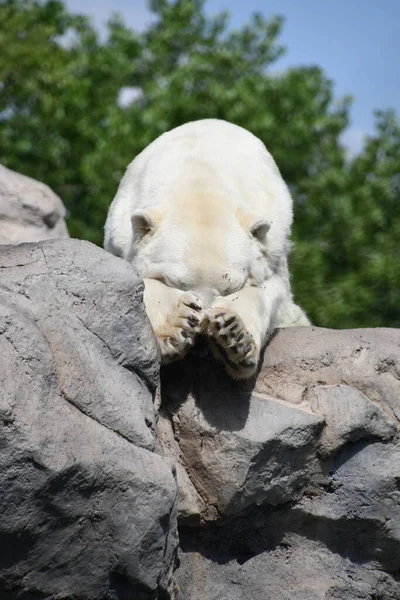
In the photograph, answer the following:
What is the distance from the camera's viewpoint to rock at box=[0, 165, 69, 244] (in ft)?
23.9

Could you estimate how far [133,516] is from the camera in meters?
4.32

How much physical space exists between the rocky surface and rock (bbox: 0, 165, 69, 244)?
2.25m

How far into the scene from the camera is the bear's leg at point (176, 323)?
481 centimetres

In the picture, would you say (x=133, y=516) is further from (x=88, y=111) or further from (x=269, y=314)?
(x=88, y=111)

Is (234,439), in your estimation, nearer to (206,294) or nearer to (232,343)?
(232,343)

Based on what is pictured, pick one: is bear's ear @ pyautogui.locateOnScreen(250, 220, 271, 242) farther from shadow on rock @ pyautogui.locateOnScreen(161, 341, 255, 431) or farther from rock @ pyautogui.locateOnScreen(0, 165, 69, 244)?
rock @ pyautogui.locateOnScreen(0, 165, 69, 244)

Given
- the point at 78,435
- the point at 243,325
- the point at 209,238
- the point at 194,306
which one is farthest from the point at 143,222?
the point at 78,435

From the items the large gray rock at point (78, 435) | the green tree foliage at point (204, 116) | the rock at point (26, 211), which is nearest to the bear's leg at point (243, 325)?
the large gray rock at point (78, 435)

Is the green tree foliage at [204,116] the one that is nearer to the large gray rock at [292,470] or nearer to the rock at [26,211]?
the rock at [26,211]

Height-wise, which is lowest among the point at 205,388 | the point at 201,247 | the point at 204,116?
the point at 205,388

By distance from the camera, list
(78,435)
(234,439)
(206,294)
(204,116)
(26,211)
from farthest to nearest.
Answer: (204,116) → (26,211) → (206,294) → (234,439) → (78,435)

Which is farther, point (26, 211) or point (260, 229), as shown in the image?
point (26, 211)

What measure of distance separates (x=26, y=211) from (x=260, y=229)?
2.42 m

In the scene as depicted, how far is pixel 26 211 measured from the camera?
24.4 feet
